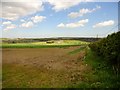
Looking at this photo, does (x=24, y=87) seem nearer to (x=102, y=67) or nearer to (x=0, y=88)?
(x=0, y=88)

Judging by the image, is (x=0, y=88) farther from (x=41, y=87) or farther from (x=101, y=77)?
(x=101, y=77)

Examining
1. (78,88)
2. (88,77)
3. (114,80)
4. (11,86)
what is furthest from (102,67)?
(11,86)

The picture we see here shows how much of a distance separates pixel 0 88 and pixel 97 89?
4.94 metres

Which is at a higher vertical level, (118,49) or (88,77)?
(118,49)

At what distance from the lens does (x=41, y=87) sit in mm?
11398

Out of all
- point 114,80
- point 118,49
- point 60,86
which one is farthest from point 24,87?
point 118,49

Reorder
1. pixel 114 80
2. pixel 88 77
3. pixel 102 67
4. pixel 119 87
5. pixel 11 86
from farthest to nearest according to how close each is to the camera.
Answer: pixel 102 67 → pixel 88 77 → pixel 11 86 → pixel 114 80 → pixel 119 87

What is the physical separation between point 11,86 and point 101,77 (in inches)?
191

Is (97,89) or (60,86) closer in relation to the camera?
(97,89)

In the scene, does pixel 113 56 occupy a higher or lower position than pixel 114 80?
higher

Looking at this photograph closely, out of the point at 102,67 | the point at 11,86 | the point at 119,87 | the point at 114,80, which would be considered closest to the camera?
the point at 119,87

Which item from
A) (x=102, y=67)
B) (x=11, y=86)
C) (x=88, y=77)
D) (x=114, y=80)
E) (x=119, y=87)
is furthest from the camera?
(x=102, y=67)

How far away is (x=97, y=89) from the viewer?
1001 centimetres

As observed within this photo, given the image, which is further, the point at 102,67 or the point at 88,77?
the point at 102,67
